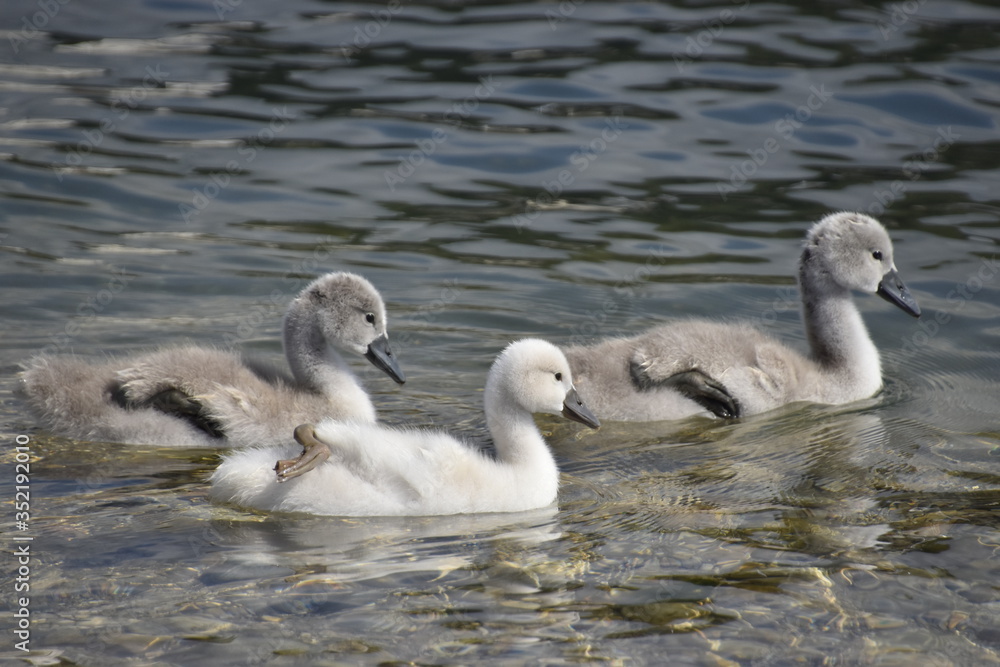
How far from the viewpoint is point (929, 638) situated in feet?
16.2

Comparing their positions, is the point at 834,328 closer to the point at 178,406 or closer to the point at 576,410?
the point at 576,410

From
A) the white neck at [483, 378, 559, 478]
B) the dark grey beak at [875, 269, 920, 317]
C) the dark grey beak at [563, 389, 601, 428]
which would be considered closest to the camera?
the white neck at [483, 378, 559, 478]

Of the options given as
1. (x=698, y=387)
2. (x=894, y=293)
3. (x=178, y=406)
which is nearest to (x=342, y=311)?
(x=178, y=406)

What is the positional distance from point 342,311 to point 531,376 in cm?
156

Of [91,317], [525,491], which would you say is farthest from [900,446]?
[91,317]

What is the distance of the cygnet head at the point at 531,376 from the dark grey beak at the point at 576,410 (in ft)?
0.27

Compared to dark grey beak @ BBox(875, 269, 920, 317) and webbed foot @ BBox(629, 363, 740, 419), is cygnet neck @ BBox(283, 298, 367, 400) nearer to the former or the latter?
webbed foot @ BBox(629, 363, 740, 419)

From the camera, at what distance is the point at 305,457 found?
18.6ft

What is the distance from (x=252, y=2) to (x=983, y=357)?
457 inches

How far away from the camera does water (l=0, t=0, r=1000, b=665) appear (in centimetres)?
501

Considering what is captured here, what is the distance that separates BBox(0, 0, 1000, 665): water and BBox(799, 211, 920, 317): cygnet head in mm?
795

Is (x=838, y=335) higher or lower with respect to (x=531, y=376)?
lower

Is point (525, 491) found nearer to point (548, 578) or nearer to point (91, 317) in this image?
point (548, 578)

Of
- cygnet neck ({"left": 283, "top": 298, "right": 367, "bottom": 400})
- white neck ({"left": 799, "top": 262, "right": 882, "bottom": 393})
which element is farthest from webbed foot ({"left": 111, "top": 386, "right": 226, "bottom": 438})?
white neck ({"left": 799, "top": 262, "right": 882, "bottom": 393})
